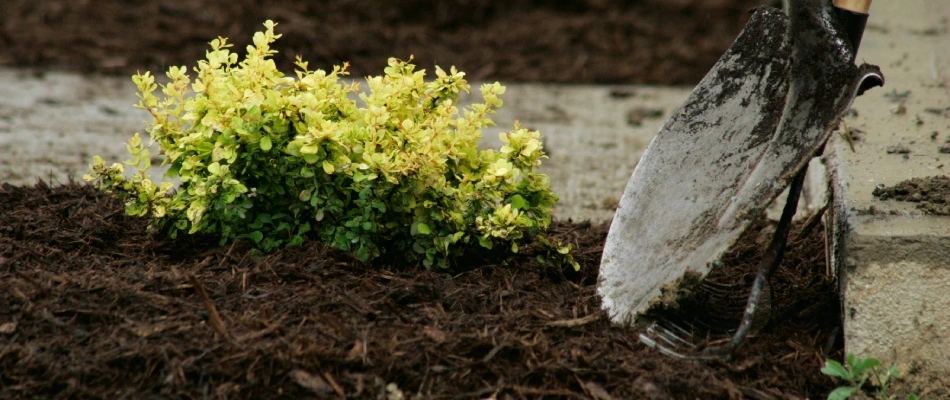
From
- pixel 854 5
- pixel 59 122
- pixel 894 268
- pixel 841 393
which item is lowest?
pixel 59 122

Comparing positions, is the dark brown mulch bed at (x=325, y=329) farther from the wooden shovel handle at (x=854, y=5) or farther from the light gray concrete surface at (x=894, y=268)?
the wooden shovel handle at (x=854, y=5)

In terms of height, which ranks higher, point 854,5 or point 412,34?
point 854,5

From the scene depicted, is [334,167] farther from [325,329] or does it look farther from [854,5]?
[854,5]

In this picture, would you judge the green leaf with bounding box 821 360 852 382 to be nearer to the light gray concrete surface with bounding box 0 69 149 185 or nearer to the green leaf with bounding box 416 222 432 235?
the green leaf with bounding box 416 222 432 235

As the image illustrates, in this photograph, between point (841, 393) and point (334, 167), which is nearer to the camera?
point (841, 393)

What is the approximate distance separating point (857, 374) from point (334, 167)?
157 cm

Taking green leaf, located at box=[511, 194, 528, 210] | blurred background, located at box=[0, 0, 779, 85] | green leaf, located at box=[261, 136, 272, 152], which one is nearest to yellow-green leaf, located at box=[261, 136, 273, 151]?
green leaf, located at box=[261, 136, 272, 152]

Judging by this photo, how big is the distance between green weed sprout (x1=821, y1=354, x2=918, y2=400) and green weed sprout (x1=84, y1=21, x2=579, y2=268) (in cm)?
87

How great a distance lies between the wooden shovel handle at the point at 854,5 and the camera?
8.43 ft

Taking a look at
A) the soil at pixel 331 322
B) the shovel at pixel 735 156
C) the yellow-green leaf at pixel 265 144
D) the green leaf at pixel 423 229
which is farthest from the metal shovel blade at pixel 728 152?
the yellow-green leaf at pixel 265 144

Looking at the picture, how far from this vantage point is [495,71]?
651 cm

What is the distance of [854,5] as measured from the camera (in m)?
2.57

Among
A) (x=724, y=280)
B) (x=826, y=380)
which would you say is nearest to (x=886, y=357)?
(x=826, y=380)

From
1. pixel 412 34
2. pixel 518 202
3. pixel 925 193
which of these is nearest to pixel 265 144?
pixel 518 202
